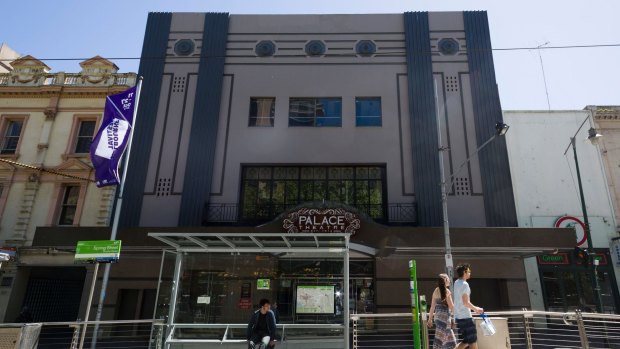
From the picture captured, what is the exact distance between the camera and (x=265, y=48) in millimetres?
21094

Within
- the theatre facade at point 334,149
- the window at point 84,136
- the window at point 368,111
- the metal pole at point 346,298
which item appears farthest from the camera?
the window at point 84,136

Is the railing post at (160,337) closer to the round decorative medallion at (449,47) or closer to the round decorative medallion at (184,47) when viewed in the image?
the round decorative medallion at (184,47)

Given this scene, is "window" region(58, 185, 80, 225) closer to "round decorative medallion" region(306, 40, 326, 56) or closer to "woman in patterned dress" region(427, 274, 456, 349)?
Answer: "round decorative medallion" region(306, 40, 326, 56)

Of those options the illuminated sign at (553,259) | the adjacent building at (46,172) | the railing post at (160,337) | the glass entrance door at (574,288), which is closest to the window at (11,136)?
the adjacent building at (46,172)

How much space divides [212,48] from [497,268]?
58.0 feet

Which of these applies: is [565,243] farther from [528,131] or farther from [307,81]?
[307,81]

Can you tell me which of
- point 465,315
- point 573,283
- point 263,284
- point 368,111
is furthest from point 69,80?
point 573,283

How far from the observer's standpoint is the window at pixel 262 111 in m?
20.0

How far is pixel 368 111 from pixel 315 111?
8.83ft

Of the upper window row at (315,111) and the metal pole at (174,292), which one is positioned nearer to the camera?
the metal pole at (174,292)

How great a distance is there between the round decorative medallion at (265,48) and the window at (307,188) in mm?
6342

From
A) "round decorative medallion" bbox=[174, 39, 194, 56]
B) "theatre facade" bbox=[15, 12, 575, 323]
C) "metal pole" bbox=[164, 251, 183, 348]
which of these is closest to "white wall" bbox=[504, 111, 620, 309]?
"theatre facade" bbox=[15, 12, 575, 323]

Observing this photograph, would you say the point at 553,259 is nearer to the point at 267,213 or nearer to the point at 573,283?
the point at 573,283

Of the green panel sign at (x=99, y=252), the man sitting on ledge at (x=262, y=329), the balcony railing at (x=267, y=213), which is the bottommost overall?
the man sitting on ledge at (x=262, y=329)
